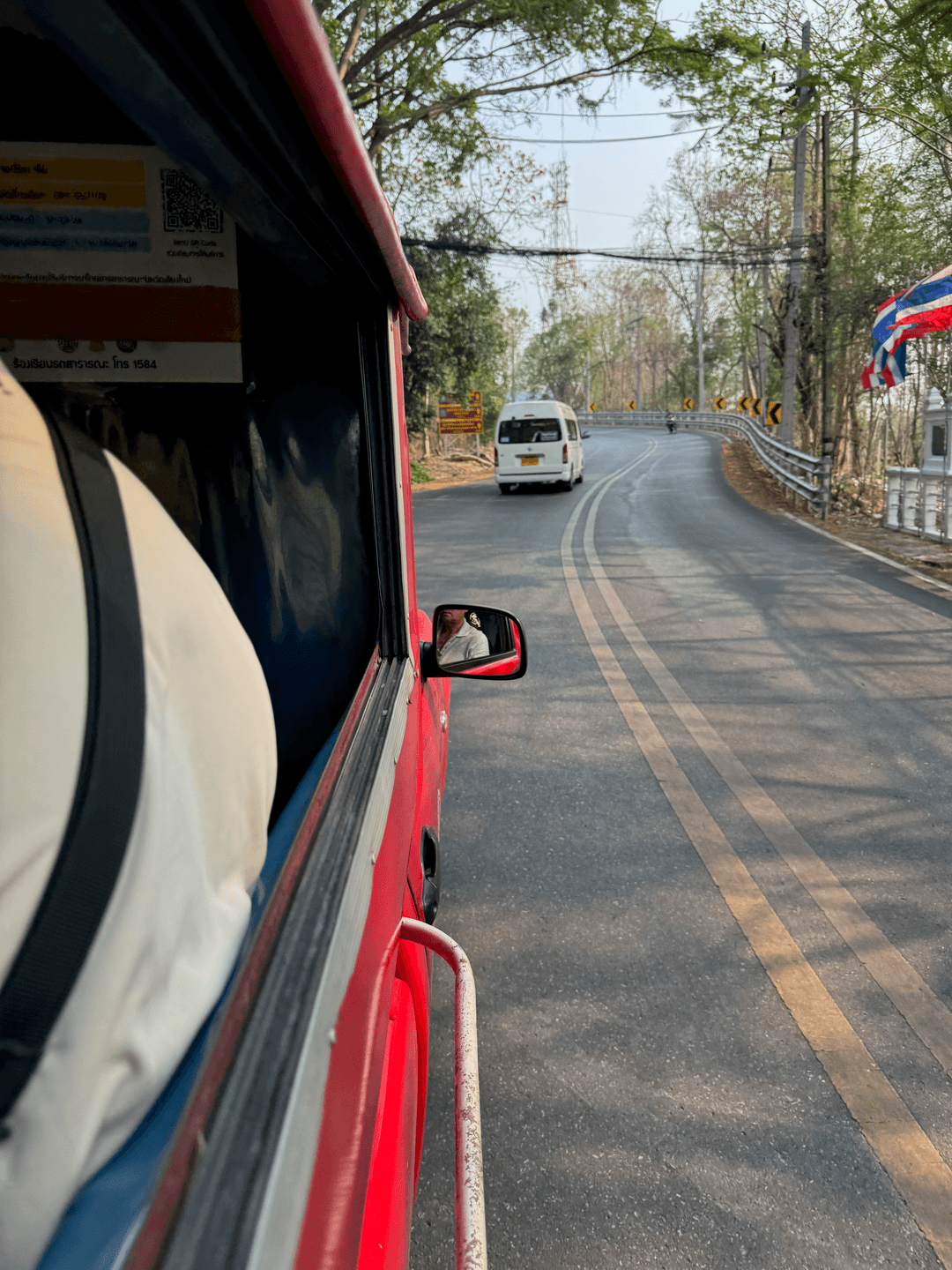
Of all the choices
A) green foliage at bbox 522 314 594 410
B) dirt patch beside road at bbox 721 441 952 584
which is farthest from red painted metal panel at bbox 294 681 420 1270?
green foliage at bbox 522 314 594 410

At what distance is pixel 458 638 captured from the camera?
2.75 m

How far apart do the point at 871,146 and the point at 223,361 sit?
838 inches

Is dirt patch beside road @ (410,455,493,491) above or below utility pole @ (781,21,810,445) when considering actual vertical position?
below

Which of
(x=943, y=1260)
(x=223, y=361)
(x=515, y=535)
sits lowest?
(x=943, y=1260)

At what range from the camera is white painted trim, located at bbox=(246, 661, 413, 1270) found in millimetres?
803

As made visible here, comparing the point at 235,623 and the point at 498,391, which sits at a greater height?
the point at 498,391

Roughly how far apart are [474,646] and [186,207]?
1.34 m

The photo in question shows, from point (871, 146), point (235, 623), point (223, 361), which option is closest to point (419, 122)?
point (871, 146)

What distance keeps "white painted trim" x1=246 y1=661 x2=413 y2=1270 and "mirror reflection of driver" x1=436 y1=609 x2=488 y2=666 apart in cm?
123

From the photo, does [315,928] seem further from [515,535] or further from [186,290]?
[515,535]

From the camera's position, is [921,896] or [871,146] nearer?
[921,896]

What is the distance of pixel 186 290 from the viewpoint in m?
2.29

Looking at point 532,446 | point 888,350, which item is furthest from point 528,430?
point 888,350

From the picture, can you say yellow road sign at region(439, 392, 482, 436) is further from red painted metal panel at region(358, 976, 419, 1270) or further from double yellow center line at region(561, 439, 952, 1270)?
red painted metal panel at region(358, 976, 419, 1270)
